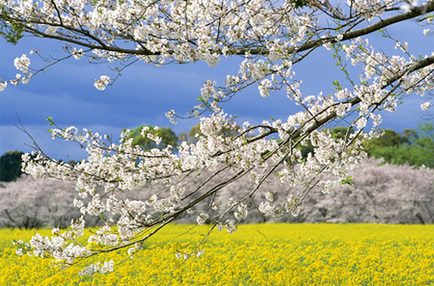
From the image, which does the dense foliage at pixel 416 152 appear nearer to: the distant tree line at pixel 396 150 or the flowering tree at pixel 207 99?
the distant tree line at pixel 396 150

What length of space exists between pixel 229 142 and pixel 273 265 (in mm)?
4370

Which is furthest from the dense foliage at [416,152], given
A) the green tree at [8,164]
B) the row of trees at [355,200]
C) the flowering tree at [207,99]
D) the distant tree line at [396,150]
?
the green tree at [8,164]

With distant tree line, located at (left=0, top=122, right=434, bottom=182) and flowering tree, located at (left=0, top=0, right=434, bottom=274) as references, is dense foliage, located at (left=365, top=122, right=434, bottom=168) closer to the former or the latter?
distant tree line, located at (left=0, top=122, right=434, bottom=182)

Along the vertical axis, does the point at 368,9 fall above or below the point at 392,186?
above

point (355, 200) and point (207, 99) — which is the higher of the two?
point (207, 99)

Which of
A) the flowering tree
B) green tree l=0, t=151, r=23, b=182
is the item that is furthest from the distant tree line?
the flowering tree

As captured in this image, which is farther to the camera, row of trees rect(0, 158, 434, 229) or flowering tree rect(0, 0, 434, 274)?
row of trees rect(0, 158, 434, 229)

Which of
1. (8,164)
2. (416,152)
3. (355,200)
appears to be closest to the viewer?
(355,200)

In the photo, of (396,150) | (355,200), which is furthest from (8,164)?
(396,150)

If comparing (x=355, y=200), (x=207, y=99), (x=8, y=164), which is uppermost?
(x=8, y=164)

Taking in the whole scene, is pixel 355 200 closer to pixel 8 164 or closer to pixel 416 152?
pixel 416 152

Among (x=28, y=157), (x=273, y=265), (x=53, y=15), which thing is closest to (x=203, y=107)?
(x=53, y=15)

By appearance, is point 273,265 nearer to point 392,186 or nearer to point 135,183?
point 135,183

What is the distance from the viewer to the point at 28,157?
19.4 feet
